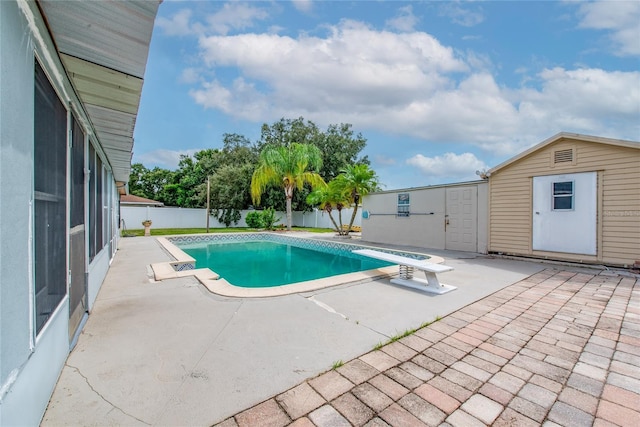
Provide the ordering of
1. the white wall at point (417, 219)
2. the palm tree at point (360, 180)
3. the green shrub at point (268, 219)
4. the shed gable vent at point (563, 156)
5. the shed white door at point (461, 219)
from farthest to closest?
the green shrub at point (268, 219), the palm tree at point (360, 180), the shed white door at point (461, 219), the white wall at point (417, 219), the shed gable vent at point (563, 156)

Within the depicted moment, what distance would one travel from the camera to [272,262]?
10055 mm

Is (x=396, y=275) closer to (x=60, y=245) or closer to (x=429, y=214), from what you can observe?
(x=60, y=245)

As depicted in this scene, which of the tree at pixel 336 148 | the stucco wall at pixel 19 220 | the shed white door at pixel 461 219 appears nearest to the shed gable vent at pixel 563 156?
the shed white door at pixel 461 219

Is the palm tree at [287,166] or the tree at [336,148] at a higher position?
the tree at [336,148]

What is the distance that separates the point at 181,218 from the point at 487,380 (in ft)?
71.0

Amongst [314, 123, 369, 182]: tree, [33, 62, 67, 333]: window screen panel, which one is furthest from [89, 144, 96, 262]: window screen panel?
[314, 123, 369, 182]: tree

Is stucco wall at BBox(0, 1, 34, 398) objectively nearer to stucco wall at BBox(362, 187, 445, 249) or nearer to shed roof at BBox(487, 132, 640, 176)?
shed roof at BBox(487, 132, 640, 176)

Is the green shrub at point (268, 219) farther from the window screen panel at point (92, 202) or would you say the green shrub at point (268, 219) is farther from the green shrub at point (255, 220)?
the window screen panel at point (92, 202)

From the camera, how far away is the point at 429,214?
10.6 meters

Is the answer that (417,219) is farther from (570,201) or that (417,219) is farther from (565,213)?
(570,201)

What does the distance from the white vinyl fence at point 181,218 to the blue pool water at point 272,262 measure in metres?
7.39

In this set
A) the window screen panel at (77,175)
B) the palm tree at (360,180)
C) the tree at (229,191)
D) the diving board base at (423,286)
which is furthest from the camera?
the tree at (229,191)

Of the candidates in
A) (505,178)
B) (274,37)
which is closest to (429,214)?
(505,178)

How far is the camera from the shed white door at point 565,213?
7007 mm
